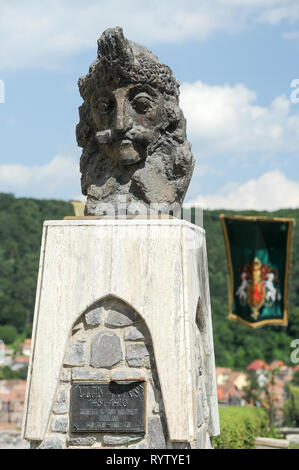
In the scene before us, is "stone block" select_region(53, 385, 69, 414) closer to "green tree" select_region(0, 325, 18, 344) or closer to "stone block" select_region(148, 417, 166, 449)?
"stone block" select_region(148, 417, 166, 449)

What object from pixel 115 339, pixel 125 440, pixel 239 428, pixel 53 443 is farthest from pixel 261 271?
pixel 53 443

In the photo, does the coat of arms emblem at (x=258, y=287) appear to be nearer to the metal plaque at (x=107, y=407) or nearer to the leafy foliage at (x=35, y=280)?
the metal plaque at (x=107, y=407)

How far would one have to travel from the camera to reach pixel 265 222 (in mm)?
12352

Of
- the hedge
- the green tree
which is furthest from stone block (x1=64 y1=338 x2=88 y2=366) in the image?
the green tree

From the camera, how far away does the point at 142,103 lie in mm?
5211

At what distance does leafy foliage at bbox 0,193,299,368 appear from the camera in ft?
130

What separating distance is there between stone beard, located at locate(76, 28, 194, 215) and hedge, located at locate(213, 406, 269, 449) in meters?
7.29

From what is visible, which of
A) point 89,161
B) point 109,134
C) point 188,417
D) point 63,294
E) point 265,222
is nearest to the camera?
point 188,417

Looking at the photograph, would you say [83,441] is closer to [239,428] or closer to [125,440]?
[125,440]

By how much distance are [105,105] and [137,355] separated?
2.02 metres

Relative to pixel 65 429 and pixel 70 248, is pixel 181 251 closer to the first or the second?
pixel 70 248
